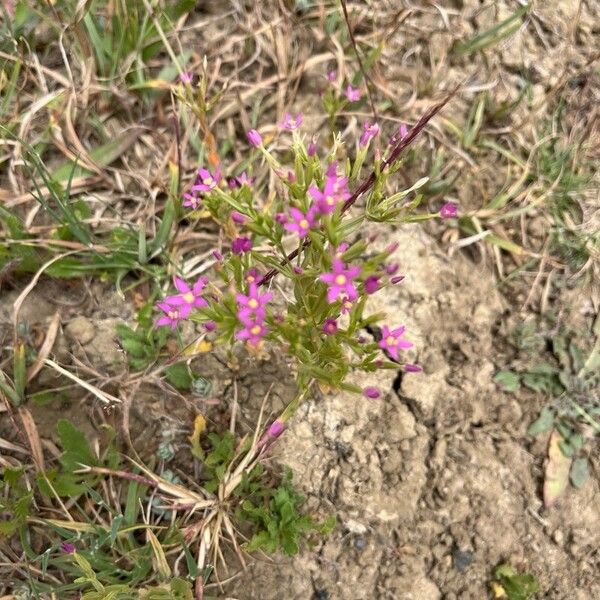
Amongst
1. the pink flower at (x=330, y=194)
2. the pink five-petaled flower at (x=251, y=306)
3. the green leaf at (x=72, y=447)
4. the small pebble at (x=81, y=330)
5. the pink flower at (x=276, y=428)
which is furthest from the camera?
the small pebble at (x=81, y=330)

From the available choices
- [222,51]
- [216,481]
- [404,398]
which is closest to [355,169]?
[404,398]

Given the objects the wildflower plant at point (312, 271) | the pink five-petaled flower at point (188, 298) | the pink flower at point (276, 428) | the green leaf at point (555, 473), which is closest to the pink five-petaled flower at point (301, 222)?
the wildflower plant at point (312, 271)

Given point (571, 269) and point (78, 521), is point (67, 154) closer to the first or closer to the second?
point (78, 521)

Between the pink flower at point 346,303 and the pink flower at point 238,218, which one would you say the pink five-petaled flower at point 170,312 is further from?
the pink flower at point 346,303

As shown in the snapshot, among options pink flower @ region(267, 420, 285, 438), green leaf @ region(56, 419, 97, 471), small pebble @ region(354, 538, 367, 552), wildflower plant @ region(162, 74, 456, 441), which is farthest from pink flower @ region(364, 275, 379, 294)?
green leaf @ region(56, 419, 97, 471)

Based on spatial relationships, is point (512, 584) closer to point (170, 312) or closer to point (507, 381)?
point (507, 381)

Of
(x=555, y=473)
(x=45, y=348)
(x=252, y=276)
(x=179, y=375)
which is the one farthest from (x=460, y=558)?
(x=45, y=348)
